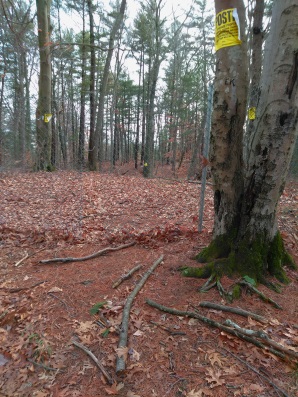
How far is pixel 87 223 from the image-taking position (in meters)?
4.92

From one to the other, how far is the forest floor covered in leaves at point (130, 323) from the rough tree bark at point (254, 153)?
0.33 metres

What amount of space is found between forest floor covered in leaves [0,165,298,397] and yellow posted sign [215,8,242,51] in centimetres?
249

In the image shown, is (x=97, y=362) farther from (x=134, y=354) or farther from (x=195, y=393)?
(x=195, y=393)

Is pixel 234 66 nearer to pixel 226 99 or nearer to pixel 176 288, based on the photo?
pixel 226 99

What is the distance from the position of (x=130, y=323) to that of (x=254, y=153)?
6.91 feet

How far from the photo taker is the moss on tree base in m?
2.53

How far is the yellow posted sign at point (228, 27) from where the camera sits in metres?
2.22

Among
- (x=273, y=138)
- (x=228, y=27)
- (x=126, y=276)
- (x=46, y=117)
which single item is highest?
(x=46, y=117)

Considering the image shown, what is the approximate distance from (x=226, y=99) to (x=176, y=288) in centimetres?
212

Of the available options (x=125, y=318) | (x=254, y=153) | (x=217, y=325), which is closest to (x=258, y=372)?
(x=217, y=325)

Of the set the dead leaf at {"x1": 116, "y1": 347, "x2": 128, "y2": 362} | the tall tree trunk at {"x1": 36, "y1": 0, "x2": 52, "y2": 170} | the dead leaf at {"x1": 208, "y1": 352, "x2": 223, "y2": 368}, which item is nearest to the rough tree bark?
the dead leaf at {"x1": 208, "y1": 352, "x2": 223, "y2": 368}

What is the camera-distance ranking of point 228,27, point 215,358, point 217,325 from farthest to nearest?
point 228,27
point 217,325
point 215,358

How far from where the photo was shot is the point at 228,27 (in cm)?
226

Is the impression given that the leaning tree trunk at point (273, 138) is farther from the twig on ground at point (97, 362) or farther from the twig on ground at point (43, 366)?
the twig on ground at point (43, 366)
